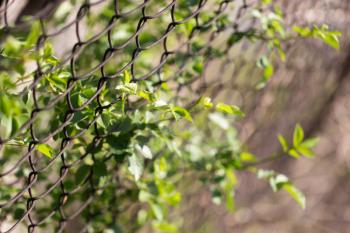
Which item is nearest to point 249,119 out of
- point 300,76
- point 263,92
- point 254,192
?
point 263,92

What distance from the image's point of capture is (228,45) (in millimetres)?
1553

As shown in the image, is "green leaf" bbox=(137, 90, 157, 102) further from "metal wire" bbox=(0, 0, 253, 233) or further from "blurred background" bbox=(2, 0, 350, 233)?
"blurred background" bbox=(2, 0, 350, 233)

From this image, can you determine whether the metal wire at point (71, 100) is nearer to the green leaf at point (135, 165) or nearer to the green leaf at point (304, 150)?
the green leaf at point (135, 165)

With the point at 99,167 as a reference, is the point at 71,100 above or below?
above

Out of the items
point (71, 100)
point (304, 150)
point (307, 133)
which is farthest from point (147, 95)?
point (307, 133)

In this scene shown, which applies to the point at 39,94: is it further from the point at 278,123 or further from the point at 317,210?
the point at 317,210

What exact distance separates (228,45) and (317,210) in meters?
2.63

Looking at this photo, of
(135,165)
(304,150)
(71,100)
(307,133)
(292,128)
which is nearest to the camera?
(71,100)

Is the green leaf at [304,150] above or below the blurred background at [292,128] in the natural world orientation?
above

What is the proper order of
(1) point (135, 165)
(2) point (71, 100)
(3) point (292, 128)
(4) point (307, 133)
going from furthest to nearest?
(4) point (307, 133)
(3) point (292, 128)
(1) point (135, 165)
(2) point (71, 100)

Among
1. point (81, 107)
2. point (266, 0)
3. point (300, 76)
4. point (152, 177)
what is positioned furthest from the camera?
point (300, 76)

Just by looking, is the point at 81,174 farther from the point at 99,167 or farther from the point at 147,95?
the point at 147,95

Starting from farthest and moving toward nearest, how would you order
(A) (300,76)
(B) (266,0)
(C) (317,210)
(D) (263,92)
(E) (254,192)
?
(C) (317,210) < (E) (254,192) < (A) (300,76) < (D) (263,92) < (B) (266,0)

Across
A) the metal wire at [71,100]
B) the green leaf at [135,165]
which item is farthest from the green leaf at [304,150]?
the green leaf at [135,165]
